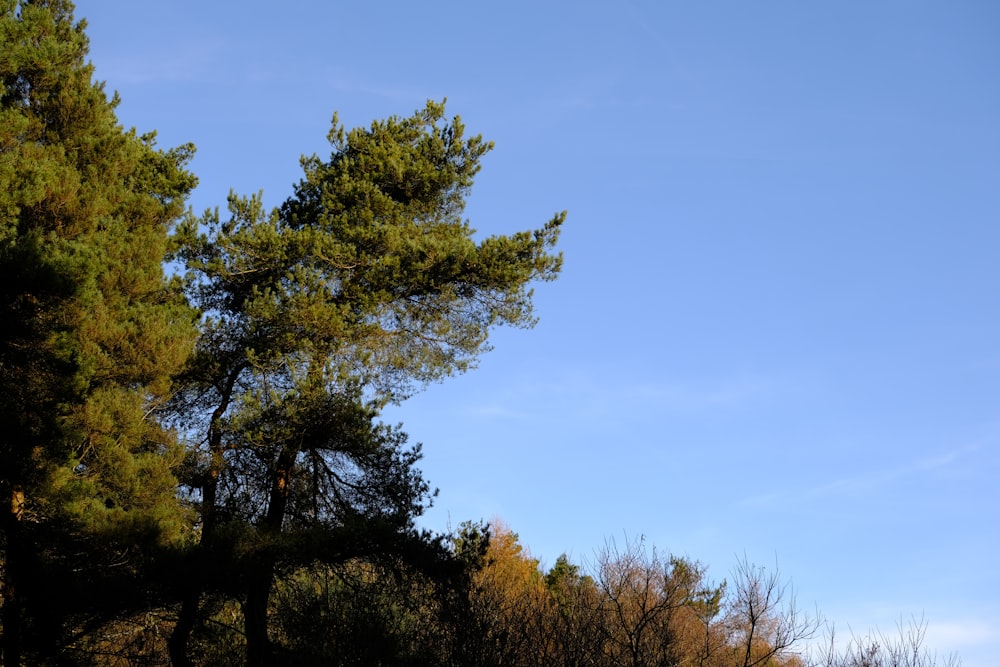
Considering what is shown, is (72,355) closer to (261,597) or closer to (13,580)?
(13,580)

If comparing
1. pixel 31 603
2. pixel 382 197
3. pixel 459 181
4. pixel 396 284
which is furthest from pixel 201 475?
→ pixel 459 181

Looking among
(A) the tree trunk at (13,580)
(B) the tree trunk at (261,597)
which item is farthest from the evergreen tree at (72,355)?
(B) the tree trunk at (261,597)

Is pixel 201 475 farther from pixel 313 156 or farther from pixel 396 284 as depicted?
pixel 313 156

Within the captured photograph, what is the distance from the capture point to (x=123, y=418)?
13320 millimetres

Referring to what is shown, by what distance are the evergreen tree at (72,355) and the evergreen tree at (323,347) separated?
3.53 feet

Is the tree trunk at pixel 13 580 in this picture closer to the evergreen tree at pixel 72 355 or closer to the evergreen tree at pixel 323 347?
the evergreen tree at pixel 72 355

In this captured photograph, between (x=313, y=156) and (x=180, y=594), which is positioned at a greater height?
(x=313, y=156)

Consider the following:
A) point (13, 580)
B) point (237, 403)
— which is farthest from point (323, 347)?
point (13, 580)

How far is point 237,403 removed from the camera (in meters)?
14.9

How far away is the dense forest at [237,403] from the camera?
12.8 meters

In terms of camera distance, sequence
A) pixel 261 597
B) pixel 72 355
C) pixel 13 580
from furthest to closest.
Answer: pixel 261 597 → pixel 13 580 → pixel 72 355

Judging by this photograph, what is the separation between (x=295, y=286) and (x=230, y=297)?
1966 mm

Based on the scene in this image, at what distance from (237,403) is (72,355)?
295 cm

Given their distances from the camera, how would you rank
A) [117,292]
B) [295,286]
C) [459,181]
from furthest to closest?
[459,181] → [295,286] → [117,292]
